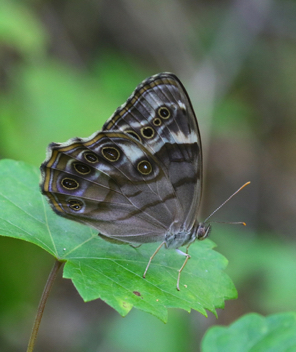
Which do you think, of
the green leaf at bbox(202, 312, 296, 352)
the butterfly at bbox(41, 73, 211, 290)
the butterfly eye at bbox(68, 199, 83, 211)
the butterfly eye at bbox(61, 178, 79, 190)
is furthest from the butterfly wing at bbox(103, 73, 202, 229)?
the green leaf at bbox(202, 312, 296, 352)

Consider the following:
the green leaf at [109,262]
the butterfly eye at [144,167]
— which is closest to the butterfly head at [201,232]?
the green leaf at [109,262]

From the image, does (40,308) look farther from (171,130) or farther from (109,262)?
(171,130)

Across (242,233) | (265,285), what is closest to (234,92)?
(242,233)

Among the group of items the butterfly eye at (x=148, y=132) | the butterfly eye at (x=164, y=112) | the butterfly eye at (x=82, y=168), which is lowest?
the butterfly eye at (x=82, y=168)

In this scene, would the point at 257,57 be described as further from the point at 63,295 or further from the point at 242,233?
the point at 63,295

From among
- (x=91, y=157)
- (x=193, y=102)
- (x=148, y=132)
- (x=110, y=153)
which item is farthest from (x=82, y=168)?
(x=193, y=102)

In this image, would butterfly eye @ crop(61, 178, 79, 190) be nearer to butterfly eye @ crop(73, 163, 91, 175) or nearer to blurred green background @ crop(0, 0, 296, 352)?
butterfly eye @ crop(73, 163, 91, 175)

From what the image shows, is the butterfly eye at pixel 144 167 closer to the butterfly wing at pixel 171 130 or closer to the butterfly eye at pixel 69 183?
the butterfly wing at pixel 171 130
